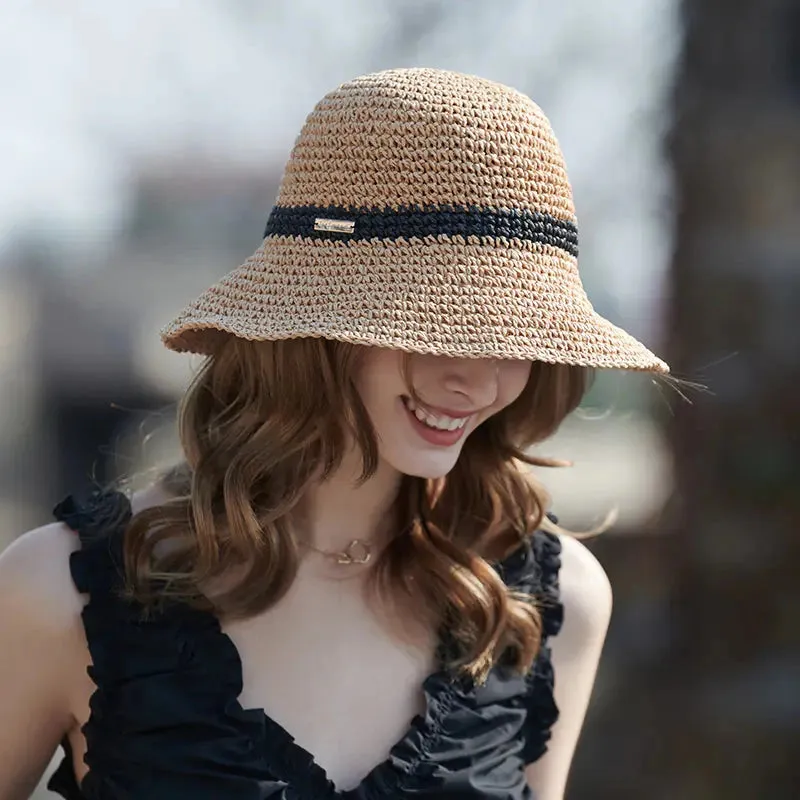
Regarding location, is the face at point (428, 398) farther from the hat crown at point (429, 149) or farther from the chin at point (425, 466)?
the hat crown at point (429, 149)

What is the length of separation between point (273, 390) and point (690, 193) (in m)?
1.81

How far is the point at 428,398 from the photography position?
1427 millimetres

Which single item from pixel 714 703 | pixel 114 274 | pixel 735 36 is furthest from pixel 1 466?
pixel 735 36

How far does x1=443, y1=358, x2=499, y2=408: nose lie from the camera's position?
1.42 m

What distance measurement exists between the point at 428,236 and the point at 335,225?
0.37 feet

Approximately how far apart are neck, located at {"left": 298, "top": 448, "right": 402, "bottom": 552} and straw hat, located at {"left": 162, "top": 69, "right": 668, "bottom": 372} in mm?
283

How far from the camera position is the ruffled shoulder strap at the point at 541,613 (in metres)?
1.70

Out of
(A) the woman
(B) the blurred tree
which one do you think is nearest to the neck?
(A) the woman

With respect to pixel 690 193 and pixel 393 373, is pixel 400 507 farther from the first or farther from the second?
pixel 690 193

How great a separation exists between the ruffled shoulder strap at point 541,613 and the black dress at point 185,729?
0.49 ft

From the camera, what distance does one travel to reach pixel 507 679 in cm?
166

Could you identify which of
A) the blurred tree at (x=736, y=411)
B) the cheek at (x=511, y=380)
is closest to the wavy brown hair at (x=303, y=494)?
the cheek at (x=511, y=380)

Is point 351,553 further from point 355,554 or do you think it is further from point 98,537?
point 98,537

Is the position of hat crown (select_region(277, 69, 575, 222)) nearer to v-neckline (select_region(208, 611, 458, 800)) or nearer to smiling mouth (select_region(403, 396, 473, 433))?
smiling mouth (select_region(403, 396, 473, 433))
